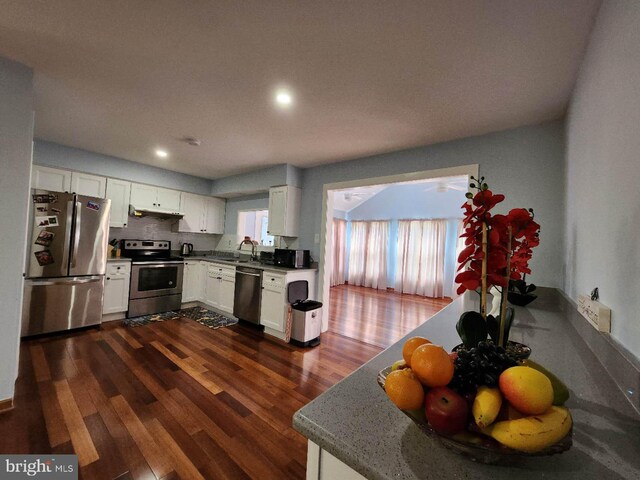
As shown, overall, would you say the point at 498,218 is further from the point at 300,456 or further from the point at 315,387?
the point at 315,387

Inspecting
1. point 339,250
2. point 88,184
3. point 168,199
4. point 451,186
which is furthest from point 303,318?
point 339,250

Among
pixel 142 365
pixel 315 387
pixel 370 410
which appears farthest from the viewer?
pixel 142 365

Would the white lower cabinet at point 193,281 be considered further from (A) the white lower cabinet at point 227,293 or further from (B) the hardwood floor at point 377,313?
(B) the hardwood floor at point 377,313

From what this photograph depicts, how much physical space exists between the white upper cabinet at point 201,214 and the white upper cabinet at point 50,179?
4.84ft

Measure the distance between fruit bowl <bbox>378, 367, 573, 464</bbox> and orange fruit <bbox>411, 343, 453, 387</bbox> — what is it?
64 mm

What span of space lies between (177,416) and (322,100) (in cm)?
253

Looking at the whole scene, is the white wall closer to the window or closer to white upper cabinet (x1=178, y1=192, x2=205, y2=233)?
the window

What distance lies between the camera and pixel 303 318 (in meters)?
3.14

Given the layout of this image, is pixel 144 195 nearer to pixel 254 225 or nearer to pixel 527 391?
pixel 254 225

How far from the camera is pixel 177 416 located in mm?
1805

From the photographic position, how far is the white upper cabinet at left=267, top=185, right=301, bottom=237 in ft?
12.5

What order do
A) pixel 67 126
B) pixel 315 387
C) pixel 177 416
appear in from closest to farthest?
pixel 177 416
pixel 315 387
pixel 67 126

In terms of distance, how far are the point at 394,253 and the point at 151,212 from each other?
5755mm

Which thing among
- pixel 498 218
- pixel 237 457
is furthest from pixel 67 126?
A: pixel 498 218
